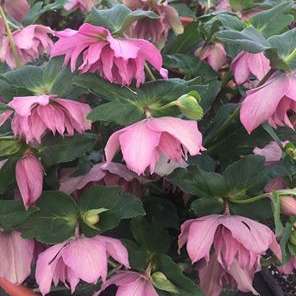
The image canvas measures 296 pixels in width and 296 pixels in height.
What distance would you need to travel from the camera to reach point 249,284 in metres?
0.65

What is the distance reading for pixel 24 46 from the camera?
0.77m

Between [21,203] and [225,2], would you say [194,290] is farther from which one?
[225,2]

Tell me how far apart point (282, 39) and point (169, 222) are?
0.25m

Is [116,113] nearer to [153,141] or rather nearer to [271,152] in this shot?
[153,141]

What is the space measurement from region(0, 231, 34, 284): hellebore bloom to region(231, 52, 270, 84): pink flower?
0.30 meters

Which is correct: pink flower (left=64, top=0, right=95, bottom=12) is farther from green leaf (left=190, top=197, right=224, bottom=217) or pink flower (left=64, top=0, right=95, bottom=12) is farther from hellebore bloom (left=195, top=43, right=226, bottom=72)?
green leaf (left=190, top=197, right=224, bottom=217)

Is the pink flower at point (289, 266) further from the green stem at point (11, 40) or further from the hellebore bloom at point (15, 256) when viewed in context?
the green stem at point (11, 40)

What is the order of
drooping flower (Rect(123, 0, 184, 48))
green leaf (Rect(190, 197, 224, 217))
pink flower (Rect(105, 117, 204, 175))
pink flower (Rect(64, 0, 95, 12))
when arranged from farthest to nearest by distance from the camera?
pink flower (Rect(64, 0, 95, 12))
drooping flower (Rect(123, 0, 184, 48))
green leaf (Rect(190, 197, 224, 217))
pink flower (Rect(105, 117, 204, 175))

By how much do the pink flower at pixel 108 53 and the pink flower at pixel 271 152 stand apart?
19 centimetres

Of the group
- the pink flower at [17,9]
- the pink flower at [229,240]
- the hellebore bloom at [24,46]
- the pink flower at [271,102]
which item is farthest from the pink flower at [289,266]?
the pink flower at [17,9]

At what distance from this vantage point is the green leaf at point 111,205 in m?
0.61

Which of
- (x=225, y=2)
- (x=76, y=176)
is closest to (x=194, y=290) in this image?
(x=76, y=176)

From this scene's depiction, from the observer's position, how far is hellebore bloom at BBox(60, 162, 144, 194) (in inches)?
25.1

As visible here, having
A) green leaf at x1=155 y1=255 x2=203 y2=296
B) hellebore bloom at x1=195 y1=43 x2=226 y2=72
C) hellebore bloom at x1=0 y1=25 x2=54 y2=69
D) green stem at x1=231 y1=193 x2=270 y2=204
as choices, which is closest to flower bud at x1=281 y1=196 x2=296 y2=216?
green stem at x1=231 y1=193 x2=270 y2=204
